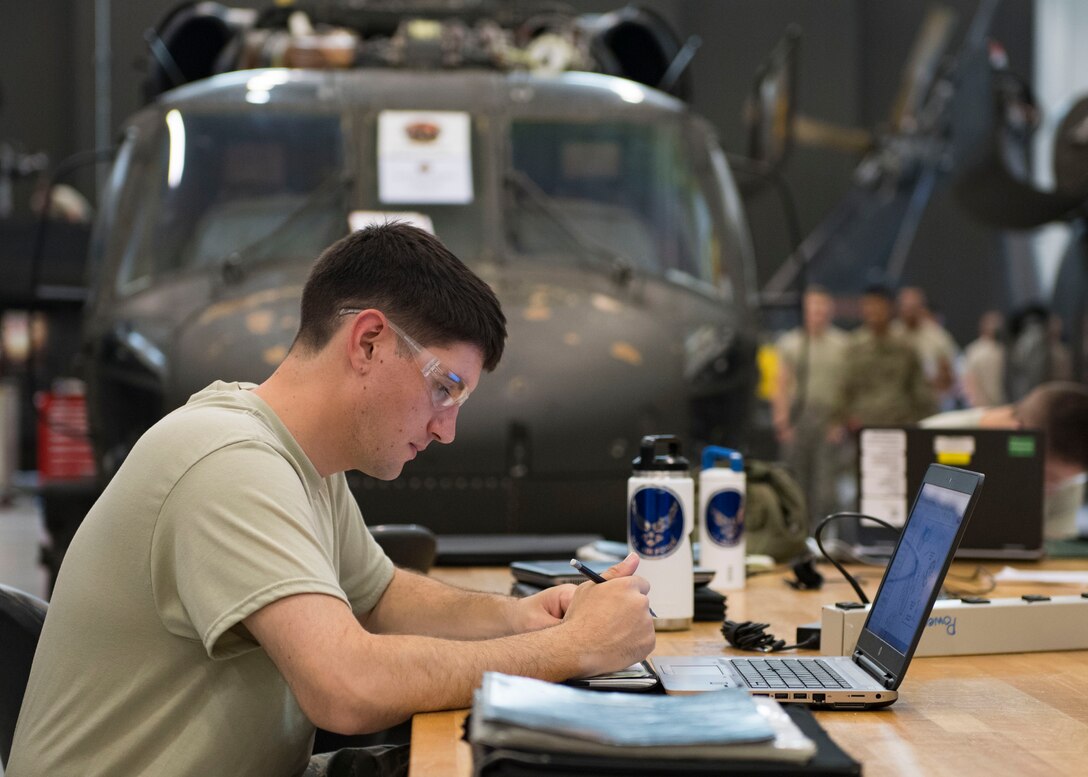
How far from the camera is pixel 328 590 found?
1.66m

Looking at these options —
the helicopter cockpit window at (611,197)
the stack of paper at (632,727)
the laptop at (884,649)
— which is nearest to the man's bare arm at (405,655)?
the laptop at (884,649)

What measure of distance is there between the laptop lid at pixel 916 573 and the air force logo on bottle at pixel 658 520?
41cm

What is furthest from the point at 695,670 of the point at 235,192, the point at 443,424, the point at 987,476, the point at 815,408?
the point at 815,408

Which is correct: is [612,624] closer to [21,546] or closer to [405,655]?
[405,655]

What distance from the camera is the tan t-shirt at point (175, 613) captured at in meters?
1.68

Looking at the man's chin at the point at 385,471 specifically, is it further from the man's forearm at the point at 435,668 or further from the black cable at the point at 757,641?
the black cable at the point at 757,641

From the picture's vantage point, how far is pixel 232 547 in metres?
1.65

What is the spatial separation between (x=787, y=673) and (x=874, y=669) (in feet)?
0.39

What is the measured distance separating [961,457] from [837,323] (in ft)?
38.7

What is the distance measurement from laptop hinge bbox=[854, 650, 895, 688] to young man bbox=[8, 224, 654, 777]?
1.04 ft

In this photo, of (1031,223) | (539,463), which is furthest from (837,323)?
(539,463)

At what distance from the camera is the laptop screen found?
1792 millimetres

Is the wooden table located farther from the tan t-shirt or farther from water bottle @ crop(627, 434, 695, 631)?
the tan t-shirt

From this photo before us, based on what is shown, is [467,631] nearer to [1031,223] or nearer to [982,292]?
[1031,223]
